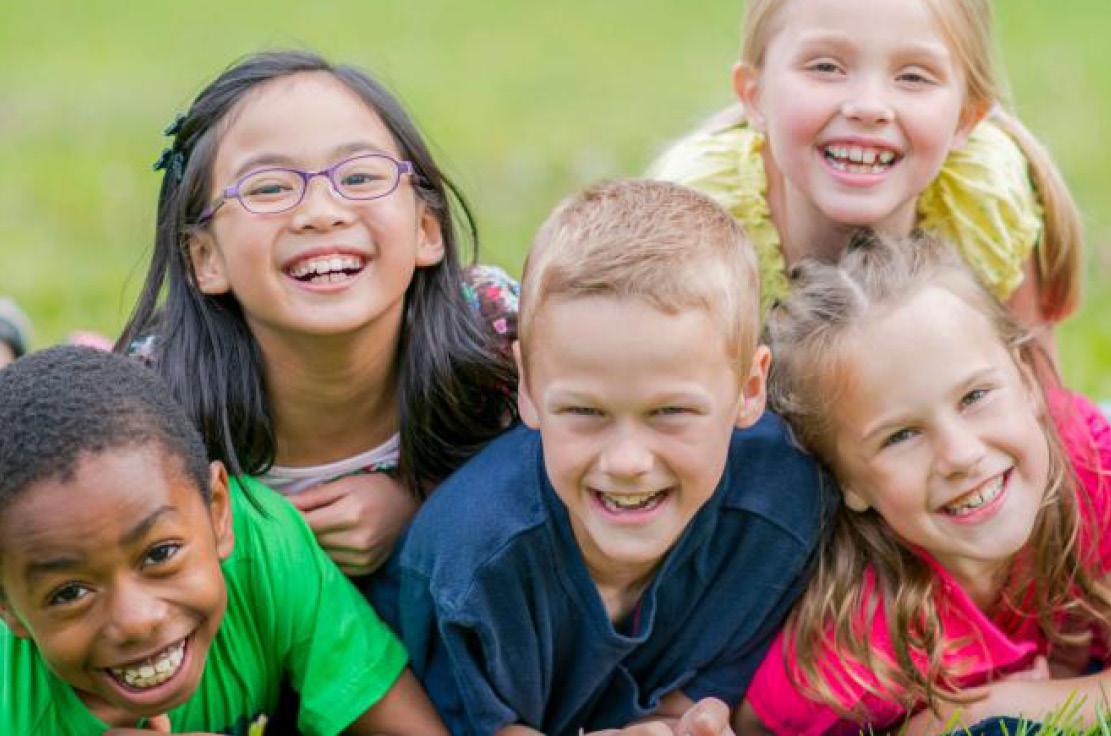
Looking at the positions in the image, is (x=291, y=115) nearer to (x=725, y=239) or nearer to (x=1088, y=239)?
(x=725, y=239)

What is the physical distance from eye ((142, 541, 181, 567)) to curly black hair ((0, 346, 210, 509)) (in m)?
0.14

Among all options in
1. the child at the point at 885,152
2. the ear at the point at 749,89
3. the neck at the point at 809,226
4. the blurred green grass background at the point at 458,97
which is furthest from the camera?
the blurred green grass background at the point at 458,97

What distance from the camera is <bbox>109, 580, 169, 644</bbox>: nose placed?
9.40ft

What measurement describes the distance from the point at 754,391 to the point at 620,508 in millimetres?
336

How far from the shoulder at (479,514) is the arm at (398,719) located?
26cm

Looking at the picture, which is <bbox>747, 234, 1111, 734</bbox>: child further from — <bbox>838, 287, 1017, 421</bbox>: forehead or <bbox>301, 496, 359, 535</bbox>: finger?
<bbox>301, 496, 359, 535</bbox>: finger

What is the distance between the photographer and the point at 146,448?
9.64 ft

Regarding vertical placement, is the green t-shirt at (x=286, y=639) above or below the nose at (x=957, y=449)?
below

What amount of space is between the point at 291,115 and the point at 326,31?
33.9ft

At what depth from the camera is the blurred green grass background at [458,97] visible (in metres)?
7.07

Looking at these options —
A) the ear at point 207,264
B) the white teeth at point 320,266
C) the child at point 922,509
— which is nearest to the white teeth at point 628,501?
the child at point 922,509

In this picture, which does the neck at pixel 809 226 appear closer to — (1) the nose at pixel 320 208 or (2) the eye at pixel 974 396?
(2) the eye at pixel 974 396

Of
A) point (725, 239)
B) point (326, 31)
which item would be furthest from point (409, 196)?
point (326, 31)

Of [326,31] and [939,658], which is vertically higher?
[326,31]
